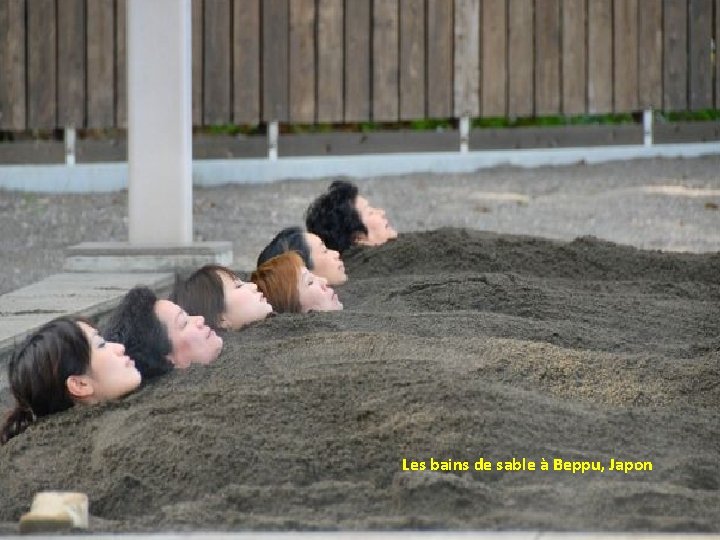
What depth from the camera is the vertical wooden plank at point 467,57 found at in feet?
38.3

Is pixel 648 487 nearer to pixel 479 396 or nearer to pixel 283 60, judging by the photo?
pixel 479 396

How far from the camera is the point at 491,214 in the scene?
408 inches

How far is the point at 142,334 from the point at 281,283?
1150mm

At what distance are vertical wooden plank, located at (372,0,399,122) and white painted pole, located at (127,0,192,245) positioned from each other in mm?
4022

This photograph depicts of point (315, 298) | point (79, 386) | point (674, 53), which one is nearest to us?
point (79, 386)

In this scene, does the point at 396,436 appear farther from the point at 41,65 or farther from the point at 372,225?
the point at 41,65

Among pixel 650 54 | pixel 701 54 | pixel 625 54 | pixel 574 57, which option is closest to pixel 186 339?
pixel 574 57

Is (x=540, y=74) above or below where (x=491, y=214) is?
above

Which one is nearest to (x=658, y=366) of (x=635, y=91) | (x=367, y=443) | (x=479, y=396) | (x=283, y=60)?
(x=479, y=396)

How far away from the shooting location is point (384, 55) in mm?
11461

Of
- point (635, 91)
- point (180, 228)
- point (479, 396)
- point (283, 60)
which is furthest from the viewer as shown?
point (635, 91)

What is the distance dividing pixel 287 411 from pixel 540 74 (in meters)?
8.82

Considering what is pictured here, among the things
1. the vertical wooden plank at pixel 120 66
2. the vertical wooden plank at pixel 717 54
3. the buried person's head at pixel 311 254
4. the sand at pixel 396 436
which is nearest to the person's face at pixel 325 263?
the buried person's head at pixel 311 254

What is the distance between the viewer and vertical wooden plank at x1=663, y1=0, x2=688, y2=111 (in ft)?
40.1
